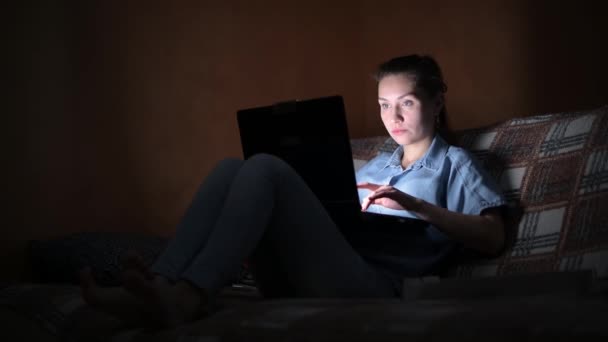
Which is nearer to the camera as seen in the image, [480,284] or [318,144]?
[480,284]

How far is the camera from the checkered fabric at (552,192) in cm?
140

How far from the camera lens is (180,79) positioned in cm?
206

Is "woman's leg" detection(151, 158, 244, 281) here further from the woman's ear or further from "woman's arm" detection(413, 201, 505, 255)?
the woman's ear

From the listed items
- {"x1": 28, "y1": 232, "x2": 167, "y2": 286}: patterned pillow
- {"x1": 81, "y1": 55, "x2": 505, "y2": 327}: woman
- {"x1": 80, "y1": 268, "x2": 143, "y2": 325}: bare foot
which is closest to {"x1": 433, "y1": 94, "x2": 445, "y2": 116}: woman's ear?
{"x1": 81, "y1": 55, "x2": 505, "y2": 327}: woman

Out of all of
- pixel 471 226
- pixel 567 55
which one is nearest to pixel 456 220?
pixel 471 226

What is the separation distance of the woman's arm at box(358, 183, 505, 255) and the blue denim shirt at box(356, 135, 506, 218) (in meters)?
0.04

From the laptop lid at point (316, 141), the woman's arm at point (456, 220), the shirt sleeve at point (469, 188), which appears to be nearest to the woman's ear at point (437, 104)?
the shirt sleeve at point (469, 188)

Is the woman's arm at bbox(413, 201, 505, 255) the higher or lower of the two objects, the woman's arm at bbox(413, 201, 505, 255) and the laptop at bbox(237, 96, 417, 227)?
the lower

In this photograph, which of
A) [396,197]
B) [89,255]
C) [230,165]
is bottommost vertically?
[89,255]

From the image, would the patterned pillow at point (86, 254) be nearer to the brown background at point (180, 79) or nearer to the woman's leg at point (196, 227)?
the brown background at point (180, 79)

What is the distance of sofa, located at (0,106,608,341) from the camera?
763mm

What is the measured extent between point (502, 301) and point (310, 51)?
6.00 ft

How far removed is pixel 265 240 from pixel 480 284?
0.40m

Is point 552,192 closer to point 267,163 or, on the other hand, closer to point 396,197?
point 396,197
